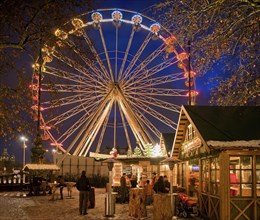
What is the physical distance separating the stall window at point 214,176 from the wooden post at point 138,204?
2.49 meters

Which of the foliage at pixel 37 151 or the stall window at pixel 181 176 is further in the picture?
the foliage at pixel 37 151

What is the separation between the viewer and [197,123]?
1549cm

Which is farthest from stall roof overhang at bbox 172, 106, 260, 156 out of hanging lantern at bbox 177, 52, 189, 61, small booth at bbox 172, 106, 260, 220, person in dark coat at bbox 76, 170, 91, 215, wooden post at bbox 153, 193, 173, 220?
hanging lantern at bbox 177, 52, 189, 61

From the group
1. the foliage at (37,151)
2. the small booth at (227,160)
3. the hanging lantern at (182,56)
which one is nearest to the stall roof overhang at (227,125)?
the small booth at (227,160)

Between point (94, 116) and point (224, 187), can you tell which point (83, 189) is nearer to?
point (224, 187)

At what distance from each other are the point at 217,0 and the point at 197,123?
5.83 meters

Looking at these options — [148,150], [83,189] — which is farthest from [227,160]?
[148,150]

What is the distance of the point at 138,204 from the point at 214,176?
2.91 metres

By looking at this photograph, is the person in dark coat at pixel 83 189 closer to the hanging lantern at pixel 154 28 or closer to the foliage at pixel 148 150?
the foliage at pixel 148 150

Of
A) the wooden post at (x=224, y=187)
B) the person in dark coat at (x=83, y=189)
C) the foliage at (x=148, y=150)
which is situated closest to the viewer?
the wooden post at (x=224, y=187)

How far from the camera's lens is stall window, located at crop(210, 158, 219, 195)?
14.6m

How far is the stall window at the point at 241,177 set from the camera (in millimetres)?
13836

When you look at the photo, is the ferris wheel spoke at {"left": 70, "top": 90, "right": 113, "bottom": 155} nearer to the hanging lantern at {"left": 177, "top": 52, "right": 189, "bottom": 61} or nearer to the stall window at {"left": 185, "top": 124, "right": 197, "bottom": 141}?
the hanging lantern at {"left": 177, "top": 52, "right": 189, "bottom": 61}

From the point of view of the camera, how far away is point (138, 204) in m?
16.1
